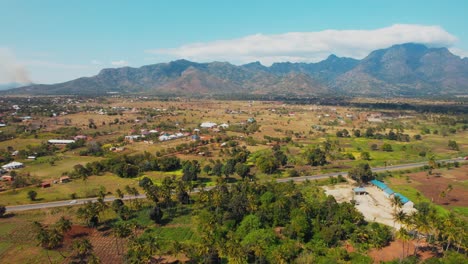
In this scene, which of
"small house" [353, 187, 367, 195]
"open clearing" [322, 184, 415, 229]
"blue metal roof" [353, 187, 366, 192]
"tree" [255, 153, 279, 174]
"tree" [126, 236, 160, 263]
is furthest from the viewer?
"tree" [255, 153, 279, 174]

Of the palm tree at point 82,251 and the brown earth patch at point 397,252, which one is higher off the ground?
the palm tree at point 82,251

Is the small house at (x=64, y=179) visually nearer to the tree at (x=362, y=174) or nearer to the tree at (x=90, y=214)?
the tree at (x=90, y=214)

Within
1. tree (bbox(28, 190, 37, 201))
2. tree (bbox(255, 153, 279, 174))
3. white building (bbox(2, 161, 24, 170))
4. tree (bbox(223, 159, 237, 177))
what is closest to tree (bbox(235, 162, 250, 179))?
tree (bbox(223, 159, 237, 177))

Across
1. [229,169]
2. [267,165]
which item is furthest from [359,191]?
[229,169]

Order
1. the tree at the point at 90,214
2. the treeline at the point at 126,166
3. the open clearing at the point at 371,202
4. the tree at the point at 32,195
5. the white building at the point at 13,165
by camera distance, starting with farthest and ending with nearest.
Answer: the white building at the point at 13,165 < the treeline at the point at 126,166 < the tree at the point at 32,195 < the open clearing at the point at 371,202 < the tree at the point at 90,214

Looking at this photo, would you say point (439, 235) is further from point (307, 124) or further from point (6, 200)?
point (307, 124)

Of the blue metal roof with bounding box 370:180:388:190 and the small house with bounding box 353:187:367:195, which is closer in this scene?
the small house with bounding box 353:187:367:195

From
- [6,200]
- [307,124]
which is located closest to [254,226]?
[6,200]

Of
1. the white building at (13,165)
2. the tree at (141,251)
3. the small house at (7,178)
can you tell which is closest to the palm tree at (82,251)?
the tree at (141,251)

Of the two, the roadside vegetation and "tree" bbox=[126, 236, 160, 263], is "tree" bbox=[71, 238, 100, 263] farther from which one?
"tree" bbox=[126, 236, 160, 263]

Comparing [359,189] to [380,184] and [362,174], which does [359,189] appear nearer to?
[362,174]

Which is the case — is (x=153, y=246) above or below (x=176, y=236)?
above
